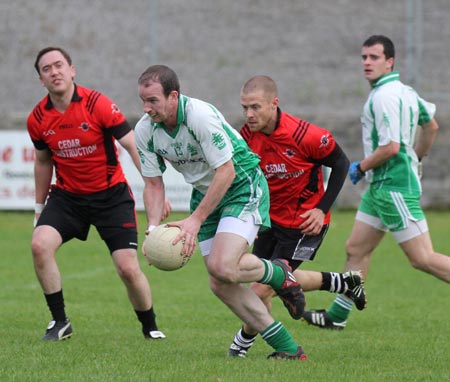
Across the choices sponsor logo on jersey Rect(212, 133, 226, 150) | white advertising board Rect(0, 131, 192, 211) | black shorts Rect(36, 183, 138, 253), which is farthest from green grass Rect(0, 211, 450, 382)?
white advertising board Rect(0, 131, 192, 211)

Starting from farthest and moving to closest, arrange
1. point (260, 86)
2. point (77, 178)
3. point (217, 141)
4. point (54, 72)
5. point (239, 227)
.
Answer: point (77, 178) < point (54, 72) < point (260, 86) < point (239, 227) < point (217, 141)

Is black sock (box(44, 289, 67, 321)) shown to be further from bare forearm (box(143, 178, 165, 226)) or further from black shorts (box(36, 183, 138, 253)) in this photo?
bare forearm (box(143, 178, 165, 226))

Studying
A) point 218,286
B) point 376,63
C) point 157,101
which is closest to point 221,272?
point 218,286

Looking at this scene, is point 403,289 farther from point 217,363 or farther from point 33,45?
point 33,45

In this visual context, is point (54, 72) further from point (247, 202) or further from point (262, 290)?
point (262, 290)

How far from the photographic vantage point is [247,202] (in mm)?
6141

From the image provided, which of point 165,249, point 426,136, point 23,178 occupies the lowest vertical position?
point 23,178

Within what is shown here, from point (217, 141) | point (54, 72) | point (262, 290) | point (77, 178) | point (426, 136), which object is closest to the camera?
point (217, 141)

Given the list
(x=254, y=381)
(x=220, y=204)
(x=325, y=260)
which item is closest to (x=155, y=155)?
(x=220, y=204)

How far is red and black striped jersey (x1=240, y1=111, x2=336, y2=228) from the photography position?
6.89 metres

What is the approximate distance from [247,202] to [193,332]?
81.0 inches

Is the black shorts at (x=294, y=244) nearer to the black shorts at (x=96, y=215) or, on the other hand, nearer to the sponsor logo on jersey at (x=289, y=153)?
the sponsor logo on jersey at (x=289, y=153)

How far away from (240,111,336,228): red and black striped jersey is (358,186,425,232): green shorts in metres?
0.97

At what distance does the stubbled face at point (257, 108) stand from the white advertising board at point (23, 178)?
10.3m
